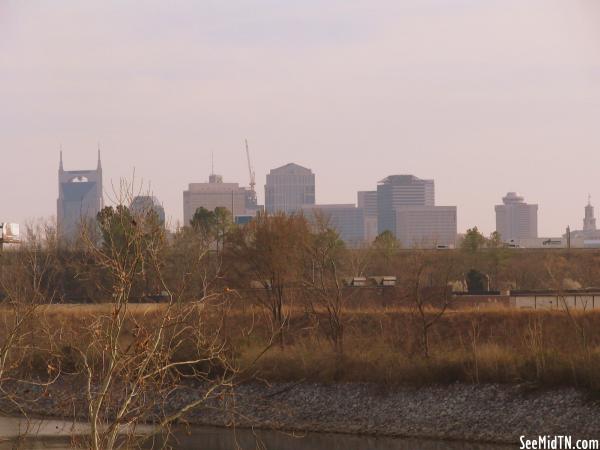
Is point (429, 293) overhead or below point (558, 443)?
overhead

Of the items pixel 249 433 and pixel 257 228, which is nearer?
pixel 249 433

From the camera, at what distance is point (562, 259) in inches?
3184

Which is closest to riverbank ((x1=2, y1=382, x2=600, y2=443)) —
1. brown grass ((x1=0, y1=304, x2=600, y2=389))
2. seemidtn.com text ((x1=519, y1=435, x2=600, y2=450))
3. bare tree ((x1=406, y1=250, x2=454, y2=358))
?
seemidtn.com text ((x1=519, y1=435, x2=600, y2=450))

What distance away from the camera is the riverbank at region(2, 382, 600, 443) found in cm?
2681

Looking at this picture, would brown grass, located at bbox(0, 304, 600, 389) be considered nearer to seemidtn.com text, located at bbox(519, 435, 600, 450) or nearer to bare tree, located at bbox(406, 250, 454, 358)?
bare tree, located at bbox(406, 250, 454, 358)

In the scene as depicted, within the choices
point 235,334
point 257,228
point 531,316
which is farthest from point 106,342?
point 257,228

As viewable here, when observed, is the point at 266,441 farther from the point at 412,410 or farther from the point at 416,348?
the point at 416,348

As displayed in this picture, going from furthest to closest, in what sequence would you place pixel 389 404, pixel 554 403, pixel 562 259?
pixel 562 259 → pixel 389 404 → pixel 554 403

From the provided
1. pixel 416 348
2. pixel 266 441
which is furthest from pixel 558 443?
pixel 416 348

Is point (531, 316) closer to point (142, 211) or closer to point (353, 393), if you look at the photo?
point (353, 393)

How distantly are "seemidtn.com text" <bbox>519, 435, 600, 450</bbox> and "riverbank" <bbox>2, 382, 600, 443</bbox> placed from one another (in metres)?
0.37

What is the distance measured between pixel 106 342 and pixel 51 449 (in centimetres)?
1557

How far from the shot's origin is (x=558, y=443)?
2525 cm

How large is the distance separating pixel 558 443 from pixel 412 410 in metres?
5.09
